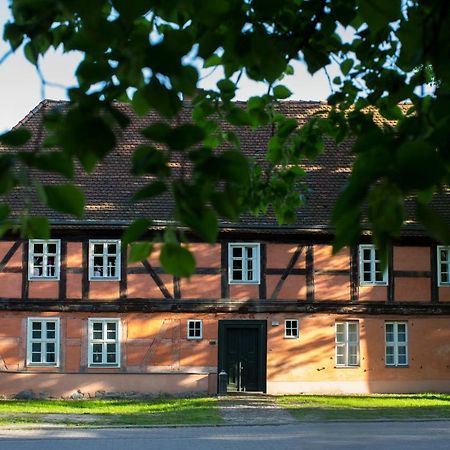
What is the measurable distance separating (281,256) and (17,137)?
2331 centimetres

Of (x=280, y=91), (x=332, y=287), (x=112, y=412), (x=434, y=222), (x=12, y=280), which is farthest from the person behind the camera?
(x=332, y=287)

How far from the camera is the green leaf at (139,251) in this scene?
8.92ft

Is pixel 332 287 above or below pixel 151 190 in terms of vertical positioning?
above

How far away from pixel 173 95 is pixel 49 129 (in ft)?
1.36

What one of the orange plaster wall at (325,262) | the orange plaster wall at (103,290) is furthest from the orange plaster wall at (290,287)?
the orange plaster wall at (103,290)

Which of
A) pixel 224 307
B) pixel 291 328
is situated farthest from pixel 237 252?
pixel 291 328

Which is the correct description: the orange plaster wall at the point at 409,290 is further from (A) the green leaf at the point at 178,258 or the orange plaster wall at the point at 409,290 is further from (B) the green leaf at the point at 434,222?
(B) the green leaf at the point at 434,222

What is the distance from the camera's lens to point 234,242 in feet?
84.2

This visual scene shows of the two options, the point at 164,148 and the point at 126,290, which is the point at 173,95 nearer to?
the point at 164,148

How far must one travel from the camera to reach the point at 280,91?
5793 millimetres

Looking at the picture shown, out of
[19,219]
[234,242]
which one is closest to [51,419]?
[234,242]

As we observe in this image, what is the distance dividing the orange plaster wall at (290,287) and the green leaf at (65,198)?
75.9ft

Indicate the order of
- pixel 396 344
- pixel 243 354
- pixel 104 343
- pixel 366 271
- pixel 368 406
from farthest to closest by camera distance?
pixel 366 271, pixel 396 344, pixel 243 354, pixel 104 343, pixel 368 406

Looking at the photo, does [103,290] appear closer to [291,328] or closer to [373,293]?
[291,328]
